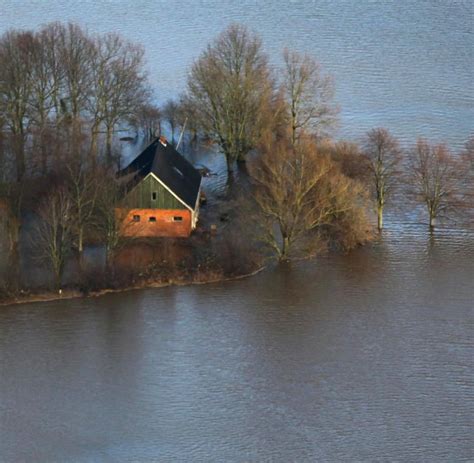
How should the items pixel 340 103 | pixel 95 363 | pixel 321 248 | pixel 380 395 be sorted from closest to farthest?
pixel 380 395, pixel 95 363, pixel 321 248, pixel 340 103

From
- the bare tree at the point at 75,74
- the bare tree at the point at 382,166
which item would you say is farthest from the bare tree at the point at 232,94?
the bare tree at the point at 382,166

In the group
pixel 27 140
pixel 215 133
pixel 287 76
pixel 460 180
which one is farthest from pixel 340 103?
pixel 27 140

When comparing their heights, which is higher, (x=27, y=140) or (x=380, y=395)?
(x=27, y=140)

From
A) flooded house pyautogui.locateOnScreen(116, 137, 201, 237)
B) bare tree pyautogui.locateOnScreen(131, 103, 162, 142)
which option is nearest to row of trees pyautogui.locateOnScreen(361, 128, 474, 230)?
flooded house pyautogui.locateOnScreen(116, 137, 201, 237)

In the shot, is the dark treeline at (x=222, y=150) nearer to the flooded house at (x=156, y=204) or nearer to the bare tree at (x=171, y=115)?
the bare tree at (x=171, y=115)

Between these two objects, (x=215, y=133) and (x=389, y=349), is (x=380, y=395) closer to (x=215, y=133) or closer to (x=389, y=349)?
(x=389, y=349)

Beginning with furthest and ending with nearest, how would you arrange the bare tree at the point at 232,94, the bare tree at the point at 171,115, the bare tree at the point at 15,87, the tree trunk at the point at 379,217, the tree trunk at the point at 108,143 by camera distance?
the bare tree at the point at 171,115 < the tree trunk at the point at 108,143 < the bare tree at the point at 232,94 < the bare tree at the point at 15,87 < the tree trunk at the point at 379,217

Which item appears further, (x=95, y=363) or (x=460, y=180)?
(x=460, y=180)
